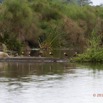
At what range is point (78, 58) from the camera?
107ft

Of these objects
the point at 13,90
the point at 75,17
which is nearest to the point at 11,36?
the point at 75,17

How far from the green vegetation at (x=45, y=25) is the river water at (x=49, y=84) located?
40.5 feet

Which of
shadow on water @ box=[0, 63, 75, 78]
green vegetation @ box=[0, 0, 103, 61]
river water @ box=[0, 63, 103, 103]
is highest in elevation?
green vegetation @ box=[0, 0, 103, 61]

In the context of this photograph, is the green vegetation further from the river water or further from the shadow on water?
the river water

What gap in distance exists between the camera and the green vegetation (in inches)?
1832

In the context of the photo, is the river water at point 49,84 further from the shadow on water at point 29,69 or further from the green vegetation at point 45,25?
the green vegetation at point 45,25

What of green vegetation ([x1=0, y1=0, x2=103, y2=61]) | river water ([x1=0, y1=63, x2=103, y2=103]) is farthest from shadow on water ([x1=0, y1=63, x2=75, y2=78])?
green vegetation ([x1=0, y1=0, x2=103, y2=61])

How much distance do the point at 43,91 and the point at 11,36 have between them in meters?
26.9

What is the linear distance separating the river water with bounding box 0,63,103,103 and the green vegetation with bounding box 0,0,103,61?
1235cm

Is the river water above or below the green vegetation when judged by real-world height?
below

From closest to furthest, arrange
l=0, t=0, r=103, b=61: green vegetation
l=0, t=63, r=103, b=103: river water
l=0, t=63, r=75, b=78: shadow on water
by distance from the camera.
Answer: l=0, t=63, r=103, b=103: river water < l=0, t=63, r=75, b=78: shadow on water < l=0, t=0, r=103, b=61: green vegetation

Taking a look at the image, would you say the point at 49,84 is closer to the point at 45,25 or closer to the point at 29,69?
the point at 29,69

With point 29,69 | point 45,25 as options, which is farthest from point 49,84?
point 45,25

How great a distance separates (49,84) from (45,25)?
36.8 meters
